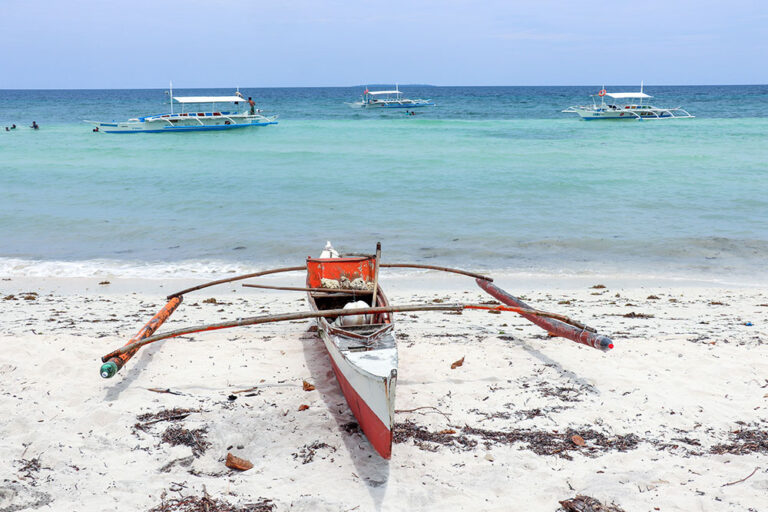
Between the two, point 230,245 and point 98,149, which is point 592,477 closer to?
point 230,245

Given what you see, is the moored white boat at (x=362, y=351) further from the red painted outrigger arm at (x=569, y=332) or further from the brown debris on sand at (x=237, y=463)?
the red painted outrigger arm at (x=569, y=332)

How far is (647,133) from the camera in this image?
3447 centimetres

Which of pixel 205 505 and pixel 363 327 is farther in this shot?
pixel 363 327

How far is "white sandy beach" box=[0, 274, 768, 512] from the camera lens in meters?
4.01

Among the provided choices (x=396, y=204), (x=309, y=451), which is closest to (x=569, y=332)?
(x=309, y=451)

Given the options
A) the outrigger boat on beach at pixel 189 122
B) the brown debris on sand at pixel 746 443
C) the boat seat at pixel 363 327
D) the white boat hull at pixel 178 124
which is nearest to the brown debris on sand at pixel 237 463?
the boat seat at pixel 363 327

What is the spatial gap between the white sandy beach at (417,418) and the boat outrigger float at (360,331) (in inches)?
15.0

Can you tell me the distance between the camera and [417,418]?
4988 mm

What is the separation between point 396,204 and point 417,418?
37.9 ft

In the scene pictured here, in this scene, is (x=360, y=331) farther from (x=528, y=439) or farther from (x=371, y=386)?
(x=528, y=439)

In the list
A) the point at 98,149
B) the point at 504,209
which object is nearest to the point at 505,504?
the point at 504,209

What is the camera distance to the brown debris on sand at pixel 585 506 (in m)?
3.79

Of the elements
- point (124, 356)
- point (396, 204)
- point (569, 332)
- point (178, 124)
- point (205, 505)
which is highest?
point (178, 124)

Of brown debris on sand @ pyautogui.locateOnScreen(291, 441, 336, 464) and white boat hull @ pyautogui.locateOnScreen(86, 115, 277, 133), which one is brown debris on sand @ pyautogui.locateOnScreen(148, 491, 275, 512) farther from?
white boat hull @ pyautogui.locateOnScreen(86, 115, 277, 133)
